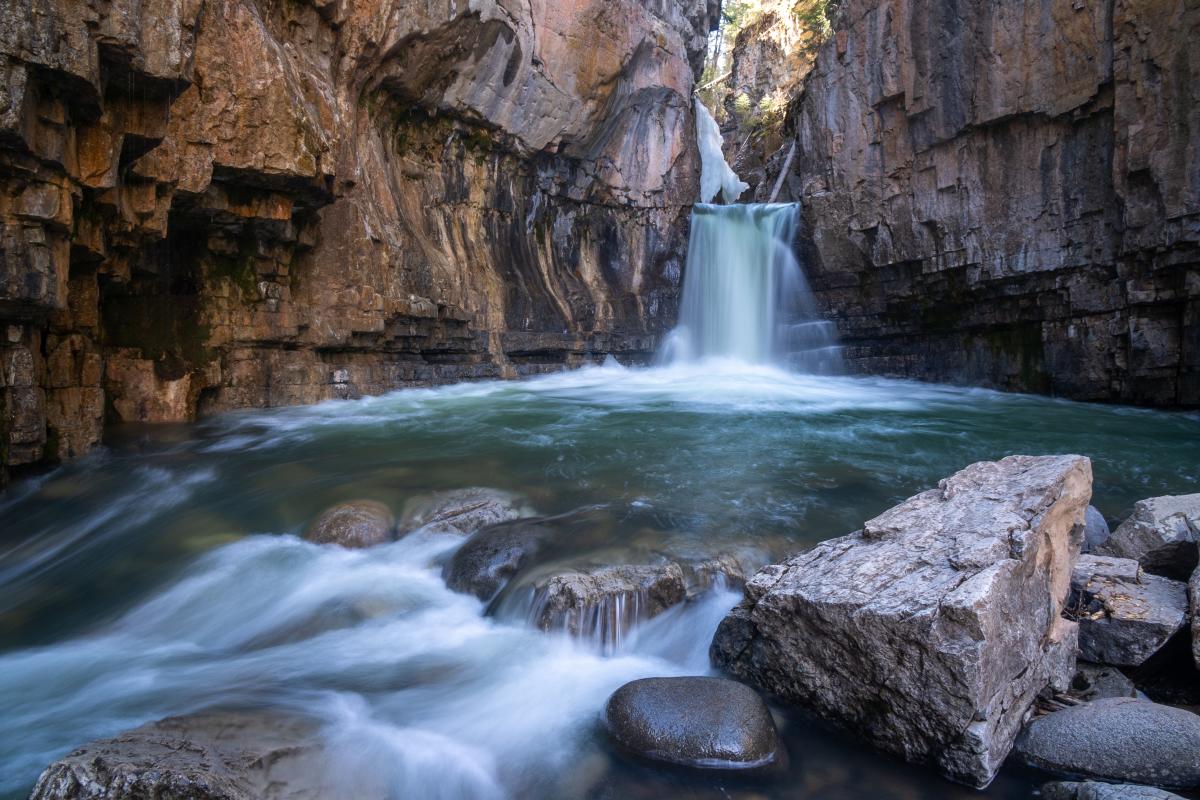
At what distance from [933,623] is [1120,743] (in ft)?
2.94

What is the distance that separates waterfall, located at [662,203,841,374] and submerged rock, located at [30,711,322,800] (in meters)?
14.5

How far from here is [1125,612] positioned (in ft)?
11.5

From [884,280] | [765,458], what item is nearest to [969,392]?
[884,280]

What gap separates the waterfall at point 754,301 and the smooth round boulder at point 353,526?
11.9 m

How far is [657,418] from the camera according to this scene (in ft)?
33.4

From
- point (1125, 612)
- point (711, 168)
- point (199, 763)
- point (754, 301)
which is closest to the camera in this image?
point (199, 763)

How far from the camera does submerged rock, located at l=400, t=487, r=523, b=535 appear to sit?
214 inches

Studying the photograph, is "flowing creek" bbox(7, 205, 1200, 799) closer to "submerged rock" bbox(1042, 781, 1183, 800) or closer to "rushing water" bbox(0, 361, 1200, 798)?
"rushing water" bbox(0, 361, 1200, 798)

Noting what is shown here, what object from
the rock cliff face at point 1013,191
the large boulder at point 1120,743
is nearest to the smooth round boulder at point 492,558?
the large boulder at point 1120,743

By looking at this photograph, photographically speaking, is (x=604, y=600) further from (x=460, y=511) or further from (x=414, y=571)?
(x=460, y=511)

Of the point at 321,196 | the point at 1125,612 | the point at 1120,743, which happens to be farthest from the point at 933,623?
the point at 321,196

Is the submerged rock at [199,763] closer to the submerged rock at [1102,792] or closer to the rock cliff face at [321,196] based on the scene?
the submerged rock at [1102,792]

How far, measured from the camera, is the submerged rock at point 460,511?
17.8 ft

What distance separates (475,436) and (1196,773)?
7.33 meters
